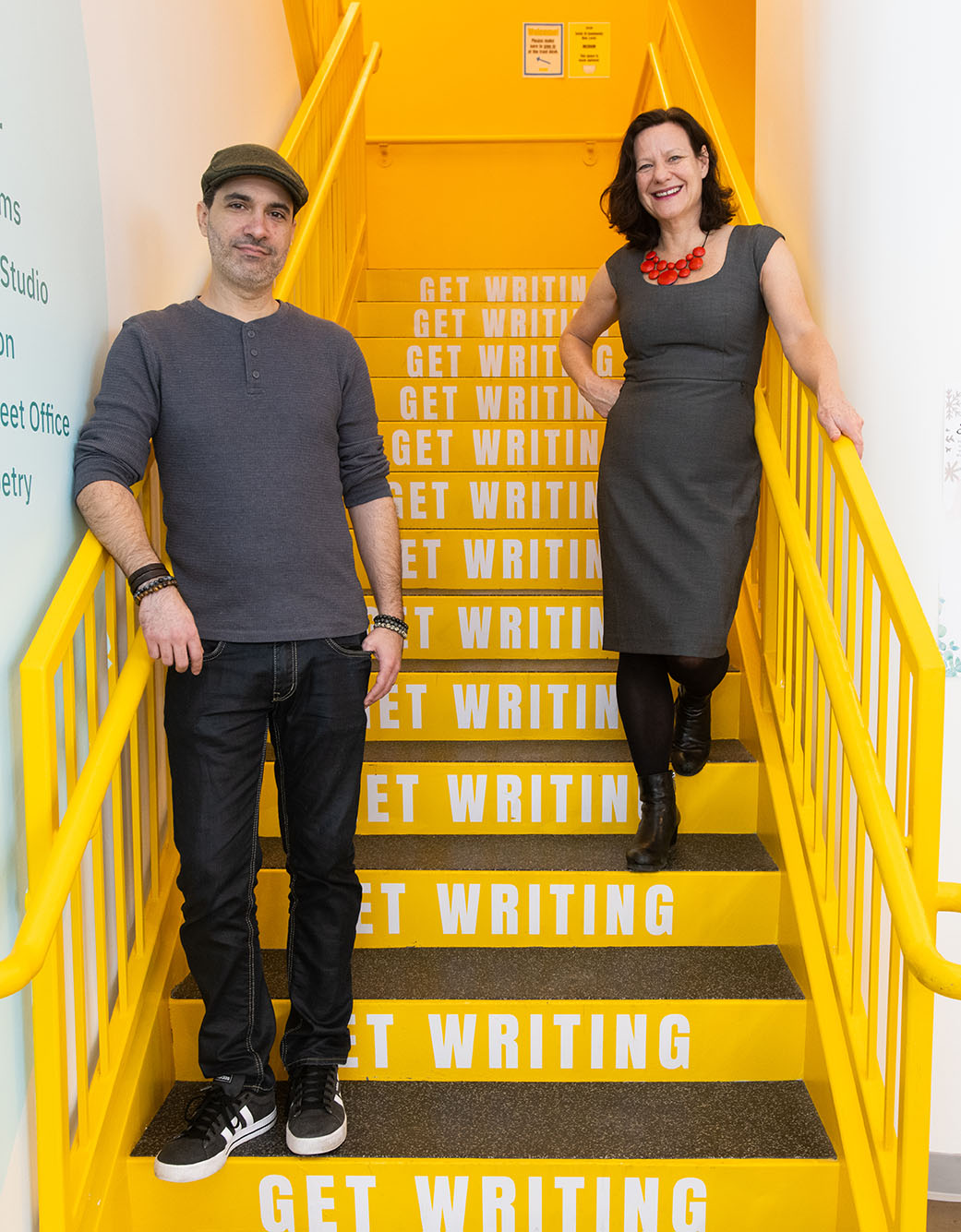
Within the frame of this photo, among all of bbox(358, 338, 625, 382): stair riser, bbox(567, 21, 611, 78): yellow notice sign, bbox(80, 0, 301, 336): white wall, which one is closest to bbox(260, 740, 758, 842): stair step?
bbox(80, 0, 301, 336): white wall

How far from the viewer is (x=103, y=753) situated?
142 centimetres

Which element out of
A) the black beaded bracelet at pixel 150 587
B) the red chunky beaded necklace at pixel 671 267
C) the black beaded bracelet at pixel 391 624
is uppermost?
the red chunky beaded necklace at pixel 671 267

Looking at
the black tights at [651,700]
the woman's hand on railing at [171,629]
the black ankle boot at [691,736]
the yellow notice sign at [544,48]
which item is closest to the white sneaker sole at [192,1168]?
the woman's hand on railing at [171,629]

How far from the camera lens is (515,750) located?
2.34m

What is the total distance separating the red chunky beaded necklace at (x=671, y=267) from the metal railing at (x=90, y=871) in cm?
76

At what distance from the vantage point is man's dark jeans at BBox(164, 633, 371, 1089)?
1578 mm

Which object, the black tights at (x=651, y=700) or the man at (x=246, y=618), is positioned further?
the black tights at (x=651, y=700)

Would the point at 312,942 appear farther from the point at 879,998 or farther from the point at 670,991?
A: the point at 879,998

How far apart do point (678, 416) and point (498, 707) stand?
84 cm

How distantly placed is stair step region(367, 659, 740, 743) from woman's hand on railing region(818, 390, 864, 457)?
92 cm

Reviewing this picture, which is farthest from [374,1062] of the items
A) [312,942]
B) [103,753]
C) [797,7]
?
[797,7]

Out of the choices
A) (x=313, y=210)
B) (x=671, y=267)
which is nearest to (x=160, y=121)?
(x=313, y=210)

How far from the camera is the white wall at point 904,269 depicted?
1.68 m

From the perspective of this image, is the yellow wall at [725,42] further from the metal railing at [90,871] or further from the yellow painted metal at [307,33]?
the metal railing at [90,871]
